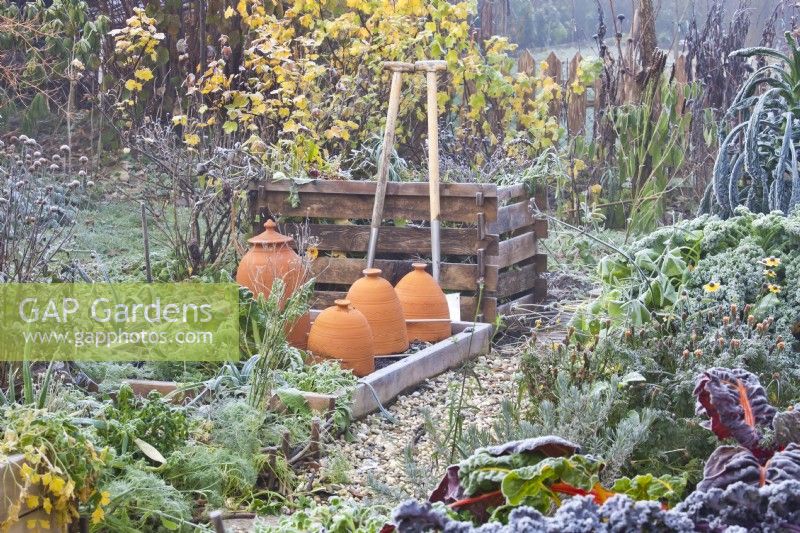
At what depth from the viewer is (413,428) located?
4.06 meters

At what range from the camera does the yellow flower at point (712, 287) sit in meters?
3.71

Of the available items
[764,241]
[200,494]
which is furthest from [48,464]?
[764,241]

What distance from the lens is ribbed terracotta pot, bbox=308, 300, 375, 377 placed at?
4.36 m

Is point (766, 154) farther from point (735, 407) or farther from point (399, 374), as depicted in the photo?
point (735, 407)

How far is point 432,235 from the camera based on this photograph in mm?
5363

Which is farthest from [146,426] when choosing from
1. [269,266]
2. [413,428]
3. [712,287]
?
[712,287]

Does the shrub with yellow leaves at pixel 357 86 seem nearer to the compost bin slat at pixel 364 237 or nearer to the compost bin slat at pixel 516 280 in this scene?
the compost bin slat at pixel 364 237

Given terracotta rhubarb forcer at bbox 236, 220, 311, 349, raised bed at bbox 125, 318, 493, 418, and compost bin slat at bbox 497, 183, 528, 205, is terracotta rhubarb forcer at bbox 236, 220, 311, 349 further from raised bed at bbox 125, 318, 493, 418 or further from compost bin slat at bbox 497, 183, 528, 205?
compost bin slat at bbox 497, 183, 528, 205

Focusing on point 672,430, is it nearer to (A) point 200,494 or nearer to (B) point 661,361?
(B) point 661,361

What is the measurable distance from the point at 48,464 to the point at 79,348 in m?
1.57

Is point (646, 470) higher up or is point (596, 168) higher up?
point (596, 168)

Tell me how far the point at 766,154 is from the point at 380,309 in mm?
1906

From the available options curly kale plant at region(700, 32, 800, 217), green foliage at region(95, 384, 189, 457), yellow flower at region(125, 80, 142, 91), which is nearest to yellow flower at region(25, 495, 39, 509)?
green foliage at region(95, 384, 189, 457)

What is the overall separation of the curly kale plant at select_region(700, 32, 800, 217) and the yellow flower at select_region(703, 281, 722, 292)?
72 cm
